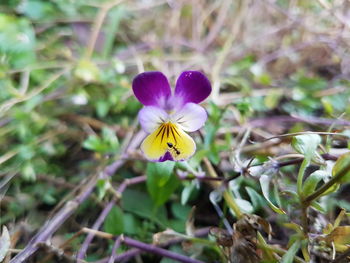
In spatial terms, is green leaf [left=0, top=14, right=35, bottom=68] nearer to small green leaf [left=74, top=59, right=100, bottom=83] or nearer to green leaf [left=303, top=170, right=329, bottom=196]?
small green leaf [left=74, top=59, right=100, bottom=83]

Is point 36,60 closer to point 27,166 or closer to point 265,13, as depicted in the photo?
point 27,166

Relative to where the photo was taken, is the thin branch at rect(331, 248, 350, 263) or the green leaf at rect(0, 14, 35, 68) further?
the green leaf at rect(0, 14, 35, 68)

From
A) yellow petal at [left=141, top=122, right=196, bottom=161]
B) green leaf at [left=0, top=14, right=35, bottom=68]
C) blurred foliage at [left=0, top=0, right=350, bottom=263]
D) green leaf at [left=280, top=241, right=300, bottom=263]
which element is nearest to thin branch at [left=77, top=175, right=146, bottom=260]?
blurred foliage at [left=0, top=0, right=350, bottom=263]

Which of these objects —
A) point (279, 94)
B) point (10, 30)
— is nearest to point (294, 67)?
point (279, 94)

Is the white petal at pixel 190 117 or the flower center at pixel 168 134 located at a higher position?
the white petal at pixel 190 117

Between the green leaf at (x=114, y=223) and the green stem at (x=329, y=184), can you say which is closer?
the green stem at (x=329, y=184)

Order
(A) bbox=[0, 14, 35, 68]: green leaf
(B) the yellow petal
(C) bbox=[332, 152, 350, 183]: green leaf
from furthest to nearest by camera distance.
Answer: (A) bbox=[0, 14, 35, 68]: green leaf
(B) the yellow petal
(C) bbox=[332, 152, 350, 183]: green leaf

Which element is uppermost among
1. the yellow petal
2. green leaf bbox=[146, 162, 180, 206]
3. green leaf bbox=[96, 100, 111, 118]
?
the yellow petal

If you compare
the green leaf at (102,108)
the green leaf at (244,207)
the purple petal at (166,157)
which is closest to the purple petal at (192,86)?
the purple petal at (166,157)

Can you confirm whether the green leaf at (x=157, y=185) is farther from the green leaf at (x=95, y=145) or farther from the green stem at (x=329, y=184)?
the green stem at (x=329, y=184)
